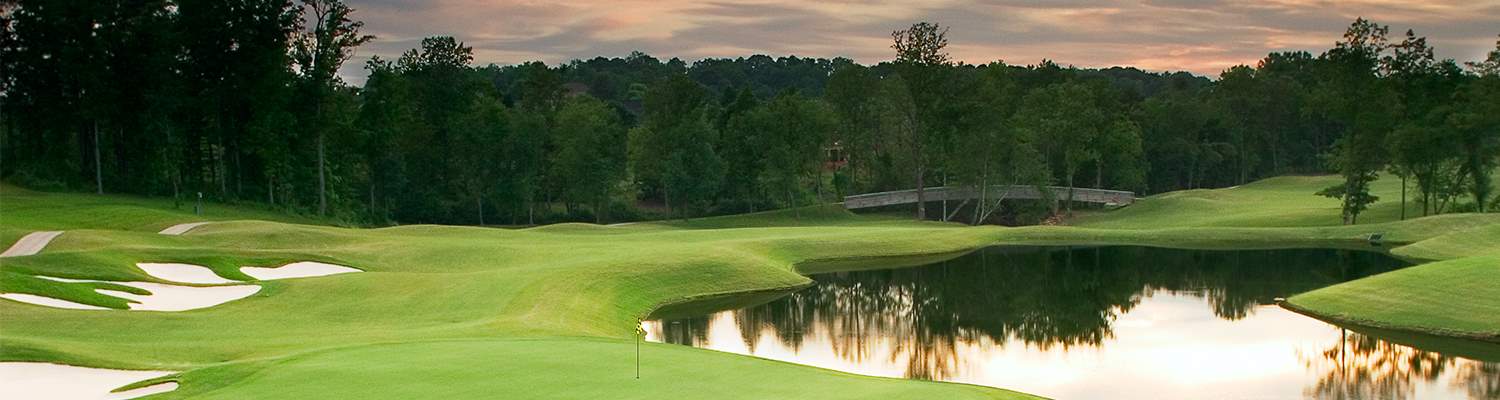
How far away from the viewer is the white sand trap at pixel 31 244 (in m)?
41.6

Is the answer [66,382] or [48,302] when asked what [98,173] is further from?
[66,382]

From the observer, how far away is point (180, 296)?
3391cm

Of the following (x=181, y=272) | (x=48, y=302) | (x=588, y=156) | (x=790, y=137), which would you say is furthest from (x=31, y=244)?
(x=790, y=137)

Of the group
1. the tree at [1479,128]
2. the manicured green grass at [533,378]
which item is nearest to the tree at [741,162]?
the tree at [1479,128]

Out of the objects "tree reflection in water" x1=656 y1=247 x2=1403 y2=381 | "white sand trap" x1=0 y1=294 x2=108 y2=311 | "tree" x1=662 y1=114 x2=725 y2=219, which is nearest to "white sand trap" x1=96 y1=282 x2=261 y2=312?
"white sand trap" x1=0 y1=294 x2=108 y2=311

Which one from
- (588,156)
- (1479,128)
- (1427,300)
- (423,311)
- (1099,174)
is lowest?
(1427,300)

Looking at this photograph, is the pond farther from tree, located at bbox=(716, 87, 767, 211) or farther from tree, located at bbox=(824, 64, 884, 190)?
tree, located at bbox=(824, 64, 884, 190)

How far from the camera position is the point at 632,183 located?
105 meters

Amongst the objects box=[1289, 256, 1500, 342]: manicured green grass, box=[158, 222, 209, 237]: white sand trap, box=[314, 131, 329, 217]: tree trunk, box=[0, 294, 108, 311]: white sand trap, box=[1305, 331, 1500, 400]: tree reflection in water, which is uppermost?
box=[314, 131, 329, 217]: tree trunk

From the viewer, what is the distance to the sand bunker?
30.8 meters

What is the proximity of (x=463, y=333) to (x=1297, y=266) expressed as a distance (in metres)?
38.3

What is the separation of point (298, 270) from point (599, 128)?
45.8m

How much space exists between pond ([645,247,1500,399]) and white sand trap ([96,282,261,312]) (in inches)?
468

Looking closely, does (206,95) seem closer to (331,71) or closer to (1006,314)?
(331,71)
